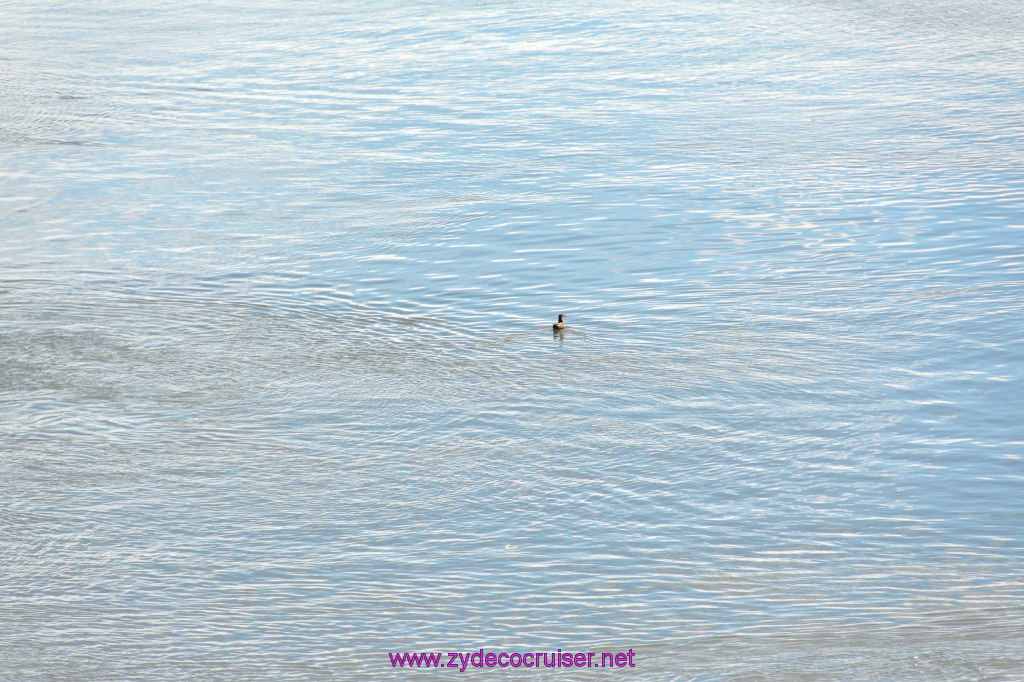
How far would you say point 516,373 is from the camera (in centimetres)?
848

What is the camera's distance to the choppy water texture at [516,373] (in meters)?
6.01

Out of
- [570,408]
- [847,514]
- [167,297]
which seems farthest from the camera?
[167,297]

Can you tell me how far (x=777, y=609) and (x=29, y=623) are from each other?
3.68 metres

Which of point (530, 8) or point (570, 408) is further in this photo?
point (530, 8)

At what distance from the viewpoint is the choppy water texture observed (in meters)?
6.01

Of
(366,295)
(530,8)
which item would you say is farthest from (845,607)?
(530,8)

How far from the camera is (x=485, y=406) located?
803 cm

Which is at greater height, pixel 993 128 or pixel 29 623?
pixel 993 128

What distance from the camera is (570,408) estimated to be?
26.2 feet

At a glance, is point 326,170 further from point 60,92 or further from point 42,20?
point 42,20

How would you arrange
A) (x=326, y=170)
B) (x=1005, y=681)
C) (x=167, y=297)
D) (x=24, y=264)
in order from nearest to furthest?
(x=1005, y=681), (x=167, y=297), (x=24, y=264), (x=326, y=170)

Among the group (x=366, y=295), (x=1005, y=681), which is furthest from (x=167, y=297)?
(x=1005, y=681)

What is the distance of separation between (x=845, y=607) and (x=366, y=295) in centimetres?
501

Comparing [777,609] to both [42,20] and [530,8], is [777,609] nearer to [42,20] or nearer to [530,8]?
[530,8]
